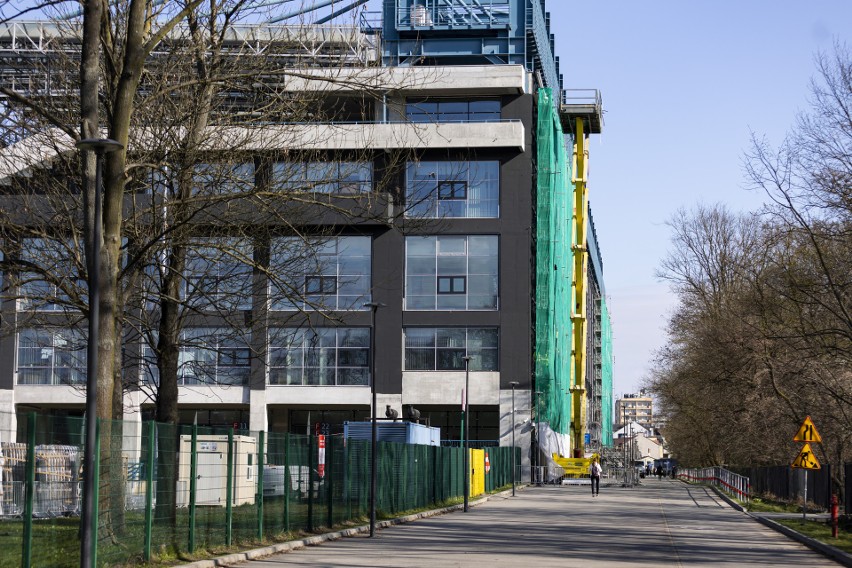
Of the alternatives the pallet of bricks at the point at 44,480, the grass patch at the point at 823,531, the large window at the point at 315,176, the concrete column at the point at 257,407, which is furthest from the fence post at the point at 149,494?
the concrete column at the point at 257,407

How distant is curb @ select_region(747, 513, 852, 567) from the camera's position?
72.7 feet

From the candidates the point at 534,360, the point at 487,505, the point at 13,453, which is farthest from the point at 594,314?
the point at 13,453

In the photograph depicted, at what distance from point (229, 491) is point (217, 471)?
0.41 m

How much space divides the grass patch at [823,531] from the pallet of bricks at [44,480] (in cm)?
1480

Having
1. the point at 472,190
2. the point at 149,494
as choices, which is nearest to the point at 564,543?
the point at 149,494

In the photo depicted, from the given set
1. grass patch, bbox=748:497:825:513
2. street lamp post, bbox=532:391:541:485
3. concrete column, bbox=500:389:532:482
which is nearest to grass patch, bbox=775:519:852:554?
grass patch, bbox=748:497:825:513

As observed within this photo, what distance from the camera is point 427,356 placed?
7125cm

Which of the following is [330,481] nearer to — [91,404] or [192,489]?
[192,489]

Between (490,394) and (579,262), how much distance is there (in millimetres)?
35821

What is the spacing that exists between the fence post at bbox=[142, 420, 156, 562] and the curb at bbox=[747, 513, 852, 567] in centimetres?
1219

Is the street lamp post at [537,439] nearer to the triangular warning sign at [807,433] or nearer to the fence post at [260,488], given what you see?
the triangular warning sign at [807,433]

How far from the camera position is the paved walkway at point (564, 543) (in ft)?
67.2

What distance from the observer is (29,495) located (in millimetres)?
13859

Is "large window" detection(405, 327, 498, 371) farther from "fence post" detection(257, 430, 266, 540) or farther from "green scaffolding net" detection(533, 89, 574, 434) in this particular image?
"fence post" detection(257, 430, 266, 540)
